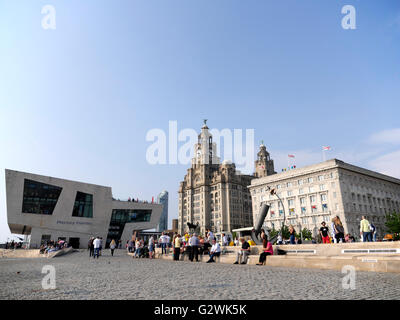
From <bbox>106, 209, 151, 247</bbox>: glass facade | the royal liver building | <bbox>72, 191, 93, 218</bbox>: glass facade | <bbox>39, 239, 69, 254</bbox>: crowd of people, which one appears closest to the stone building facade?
the royal liver building

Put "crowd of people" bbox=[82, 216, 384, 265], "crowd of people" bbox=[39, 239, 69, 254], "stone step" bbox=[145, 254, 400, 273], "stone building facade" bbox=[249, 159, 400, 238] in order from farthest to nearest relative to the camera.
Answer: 1. "stone building facade" bbox=[249, 159, 400, 238]
2. "crowd of people" bbox=[39, 239, 69, 254]
3. "crowd of people" bbox=[82, 216, 384, 265]
4. "stone step" bbox=[145, 254, 400, 273]

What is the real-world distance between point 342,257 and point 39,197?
5548 cm

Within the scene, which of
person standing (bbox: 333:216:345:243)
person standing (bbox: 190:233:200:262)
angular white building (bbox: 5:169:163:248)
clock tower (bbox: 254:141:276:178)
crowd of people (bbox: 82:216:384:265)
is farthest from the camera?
clock tower (bbox: 254:141:276:178)

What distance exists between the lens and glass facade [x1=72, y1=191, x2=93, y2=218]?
5747 cm

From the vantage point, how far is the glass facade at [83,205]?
57469 mm

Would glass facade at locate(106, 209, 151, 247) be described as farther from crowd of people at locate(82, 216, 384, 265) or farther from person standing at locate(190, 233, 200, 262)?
person standing at locate(190, 233, 200, 262)

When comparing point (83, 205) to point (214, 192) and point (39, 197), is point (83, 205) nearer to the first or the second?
point (39, 197)

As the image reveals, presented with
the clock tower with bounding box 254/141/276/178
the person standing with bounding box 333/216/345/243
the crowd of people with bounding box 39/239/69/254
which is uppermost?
the clock tower with bounding box 254/141/276/178

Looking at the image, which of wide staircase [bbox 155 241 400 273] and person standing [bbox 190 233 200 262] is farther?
person standing [bbox 190 233 200 262]

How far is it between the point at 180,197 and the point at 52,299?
12717cm

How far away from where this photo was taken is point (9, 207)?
49.3 metres

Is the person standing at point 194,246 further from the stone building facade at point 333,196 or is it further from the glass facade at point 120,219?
the stone building facade at point 333,196
